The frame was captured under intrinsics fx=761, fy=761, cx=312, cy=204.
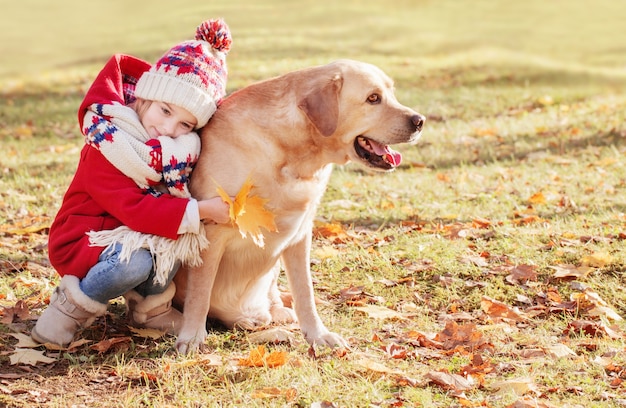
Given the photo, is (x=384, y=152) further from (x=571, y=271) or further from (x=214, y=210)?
(x=571, y=271)

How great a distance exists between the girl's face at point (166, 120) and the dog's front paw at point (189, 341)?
106 centimetres

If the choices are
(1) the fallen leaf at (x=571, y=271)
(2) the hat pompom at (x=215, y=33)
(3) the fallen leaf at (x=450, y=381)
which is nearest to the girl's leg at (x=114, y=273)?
(2) the hat pompom at (x=215, y=33)

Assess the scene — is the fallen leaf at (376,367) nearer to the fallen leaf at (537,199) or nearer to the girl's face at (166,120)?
the girl's face at (166,120)

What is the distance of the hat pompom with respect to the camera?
4215mm

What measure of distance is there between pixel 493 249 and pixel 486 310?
101cm

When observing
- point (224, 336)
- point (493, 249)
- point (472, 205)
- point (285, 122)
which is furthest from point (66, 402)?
point (472, 205)

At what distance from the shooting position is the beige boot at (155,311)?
163 inches

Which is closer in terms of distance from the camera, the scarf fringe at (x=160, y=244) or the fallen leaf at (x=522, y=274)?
the scarf fringe at (x=160, y=244)

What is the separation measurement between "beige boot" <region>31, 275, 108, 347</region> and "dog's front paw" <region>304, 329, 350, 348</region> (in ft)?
3.71

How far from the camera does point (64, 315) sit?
400 cm

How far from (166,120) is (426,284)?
2.12 meters

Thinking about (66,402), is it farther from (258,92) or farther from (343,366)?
(258,92)

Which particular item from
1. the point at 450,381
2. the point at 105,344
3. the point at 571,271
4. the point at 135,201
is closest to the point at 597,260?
the point at 571,271

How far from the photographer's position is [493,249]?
5641mm
